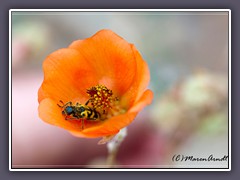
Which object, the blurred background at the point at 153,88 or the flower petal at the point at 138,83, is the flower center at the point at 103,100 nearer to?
the flower petal at the point at 138,83

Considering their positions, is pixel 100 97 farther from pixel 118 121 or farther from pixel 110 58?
pixel 118 121

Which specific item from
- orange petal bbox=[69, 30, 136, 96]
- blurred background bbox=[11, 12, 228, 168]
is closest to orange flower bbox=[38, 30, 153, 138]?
orange petal bbox=[69, 30, 136, 96]

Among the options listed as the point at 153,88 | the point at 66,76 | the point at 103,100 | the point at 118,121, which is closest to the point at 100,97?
the point at 103,100

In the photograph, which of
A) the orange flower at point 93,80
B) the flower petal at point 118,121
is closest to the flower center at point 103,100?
the orange flower at point 93,80

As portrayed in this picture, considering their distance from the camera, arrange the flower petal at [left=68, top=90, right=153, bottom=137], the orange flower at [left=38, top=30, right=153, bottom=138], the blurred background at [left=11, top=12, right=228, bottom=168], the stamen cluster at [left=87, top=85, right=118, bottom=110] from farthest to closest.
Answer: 1. the blurred background at [left=11, top=12, right=228, bottom=168]
2. the stamen cluster at [left=87, top=85, right=118, bottom=110]
3. the orange flower at [left=38, top=30, right=153, bottom=138]
4. the flower petal at [left=68, top=90, right=153, bottom=137]

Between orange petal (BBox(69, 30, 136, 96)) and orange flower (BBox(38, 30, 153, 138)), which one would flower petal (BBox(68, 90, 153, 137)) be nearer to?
orange flower (BBox(38, 30, 153, 138))
